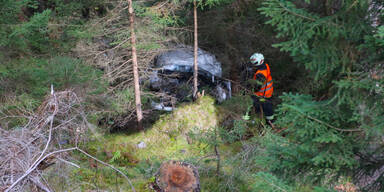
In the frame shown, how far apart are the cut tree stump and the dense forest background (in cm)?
94

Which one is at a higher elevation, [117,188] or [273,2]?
[273,2]

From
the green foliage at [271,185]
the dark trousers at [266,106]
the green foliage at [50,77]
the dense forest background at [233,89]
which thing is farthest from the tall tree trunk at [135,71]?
the green foliage at [271,185]

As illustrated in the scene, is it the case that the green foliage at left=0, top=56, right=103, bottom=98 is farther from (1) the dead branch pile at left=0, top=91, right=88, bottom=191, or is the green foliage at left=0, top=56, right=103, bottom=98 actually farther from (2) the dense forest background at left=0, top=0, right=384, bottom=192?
(1) the dead branch pile at left=0, top=91, right=88, bottom=191

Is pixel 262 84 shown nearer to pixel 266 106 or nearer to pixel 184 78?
pixel 266 106

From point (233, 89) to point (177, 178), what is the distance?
529cm

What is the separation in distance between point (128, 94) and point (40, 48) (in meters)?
3.78

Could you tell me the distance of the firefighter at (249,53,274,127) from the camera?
7.37 meters

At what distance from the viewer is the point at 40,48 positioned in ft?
29.5

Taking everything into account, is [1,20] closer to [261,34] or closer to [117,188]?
[117,188]

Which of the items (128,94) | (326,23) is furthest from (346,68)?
(128,94)

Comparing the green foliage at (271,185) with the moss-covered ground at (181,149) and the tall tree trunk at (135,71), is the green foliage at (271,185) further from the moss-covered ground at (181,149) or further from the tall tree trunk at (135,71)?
the tall tree trunk at (135,71)

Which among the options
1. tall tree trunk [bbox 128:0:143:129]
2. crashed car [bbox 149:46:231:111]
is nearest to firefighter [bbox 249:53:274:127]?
crashed car [bbox 149:46:231:111]

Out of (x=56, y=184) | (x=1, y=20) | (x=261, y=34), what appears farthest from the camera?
(x=261, y=34)

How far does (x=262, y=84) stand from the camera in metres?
7.36
